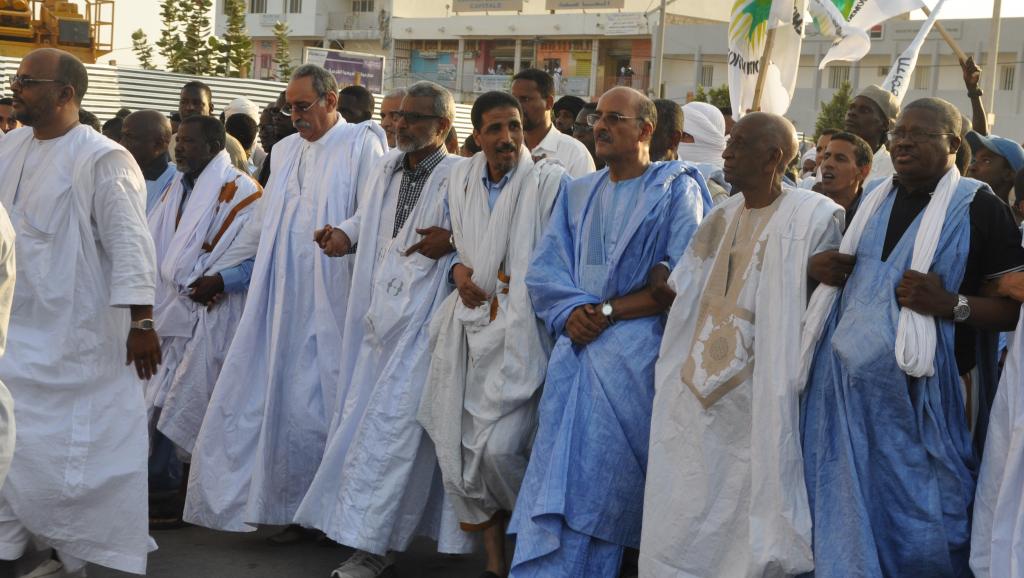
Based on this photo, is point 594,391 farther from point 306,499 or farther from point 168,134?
point 168,134

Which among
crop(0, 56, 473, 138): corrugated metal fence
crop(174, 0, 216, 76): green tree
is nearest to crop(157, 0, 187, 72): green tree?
crop(174, 0, 216, 76): green tree

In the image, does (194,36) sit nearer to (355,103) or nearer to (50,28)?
A: (50,28)

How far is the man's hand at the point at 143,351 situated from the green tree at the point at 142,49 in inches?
1664

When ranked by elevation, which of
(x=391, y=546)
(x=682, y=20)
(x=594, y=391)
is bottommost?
(x=391, y=546)

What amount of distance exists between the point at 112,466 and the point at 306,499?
93 centimetres

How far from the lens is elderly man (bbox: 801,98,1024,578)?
484 centimetres

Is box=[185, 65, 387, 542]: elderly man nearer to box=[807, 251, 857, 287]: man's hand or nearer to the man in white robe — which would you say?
the man in white robe

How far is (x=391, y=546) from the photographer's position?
20.5 feet

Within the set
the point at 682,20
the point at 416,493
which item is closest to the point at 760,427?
the point at 416,493

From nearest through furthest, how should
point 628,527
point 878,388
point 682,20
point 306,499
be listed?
point 878,388, point 628,527, point 306,499, point 682,20

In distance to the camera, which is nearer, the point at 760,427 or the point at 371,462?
the point at 760,427

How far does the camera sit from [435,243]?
6434 millimetres

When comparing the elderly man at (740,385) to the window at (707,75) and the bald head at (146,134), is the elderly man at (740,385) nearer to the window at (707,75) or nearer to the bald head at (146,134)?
the bald head at (146,134)

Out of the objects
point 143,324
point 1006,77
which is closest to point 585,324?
point 143,324
